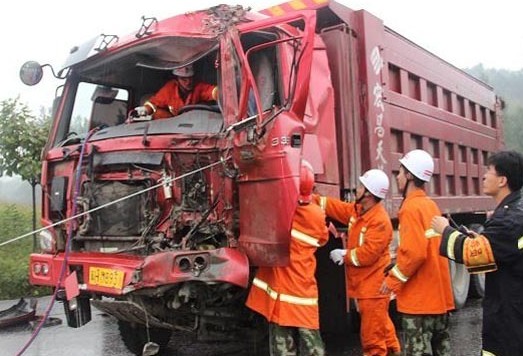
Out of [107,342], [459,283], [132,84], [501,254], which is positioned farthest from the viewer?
[459,283]

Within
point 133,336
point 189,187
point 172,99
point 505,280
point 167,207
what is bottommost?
point 133,336

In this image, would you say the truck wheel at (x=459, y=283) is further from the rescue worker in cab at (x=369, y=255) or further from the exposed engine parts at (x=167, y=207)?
the exposed engine parts at (x=167, y=207)

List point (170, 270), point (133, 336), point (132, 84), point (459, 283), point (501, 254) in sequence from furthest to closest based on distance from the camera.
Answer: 1. point (459, 283)
2. point (132, 84)
3. point (133, 336)
4. point (170, 270)
5. point (501, 254)

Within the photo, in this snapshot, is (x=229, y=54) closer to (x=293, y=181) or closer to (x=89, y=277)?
(x=293, y=181)

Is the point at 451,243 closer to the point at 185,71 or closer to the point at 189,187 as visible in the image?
the point at 189,187

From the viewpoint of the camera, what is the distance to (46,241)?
428cm

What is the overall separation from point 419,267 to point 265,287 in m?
0.98

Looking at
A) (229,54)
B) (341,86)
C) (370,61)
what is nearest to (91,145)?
(229,54)

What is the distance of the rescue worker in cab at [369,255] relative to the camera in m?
4.11

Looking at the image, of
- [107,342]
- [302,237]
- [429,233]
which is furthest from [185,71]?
[107,342]

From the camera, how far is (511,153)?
2.81 metres

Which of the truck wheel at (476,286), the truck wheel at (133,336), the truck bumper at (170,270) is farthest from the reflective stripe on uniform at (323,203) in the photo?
the truck wheel at (476,286)

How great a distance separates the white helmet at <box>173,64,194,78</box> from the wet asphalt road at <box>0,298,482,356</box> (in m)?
2.52

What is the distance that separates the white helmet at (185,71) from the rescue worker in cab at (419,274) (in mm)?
1707
